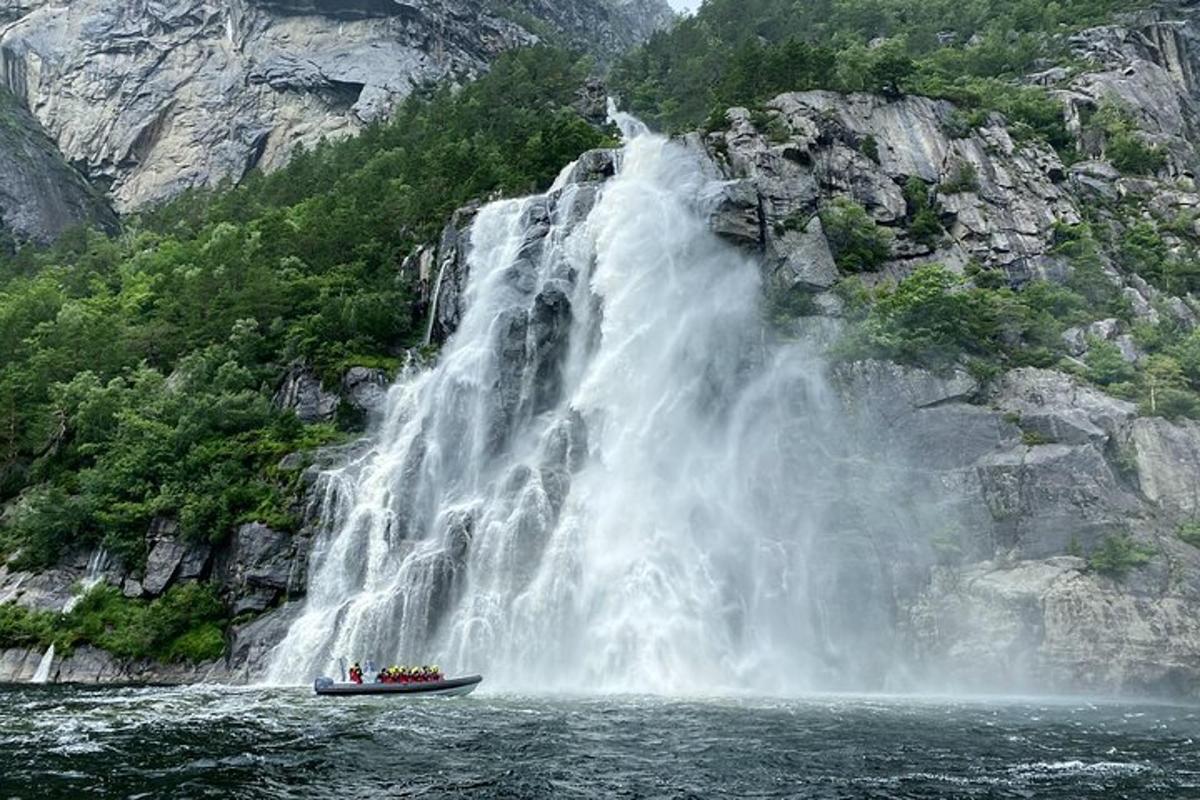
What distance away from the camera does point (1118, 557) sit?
2994 centimetres

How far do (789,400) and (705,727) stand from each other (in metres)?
19.7

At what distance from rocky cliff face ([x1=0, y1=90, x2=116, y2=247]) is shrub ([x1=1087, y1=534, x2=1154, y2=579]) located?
8319cm

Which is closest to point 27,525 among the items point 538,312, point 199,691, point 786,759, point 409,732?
point 199,691

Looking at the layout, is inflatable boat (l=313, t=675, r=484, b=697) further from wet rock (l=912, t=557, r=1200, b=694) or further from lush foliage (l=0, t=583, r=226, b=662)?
wet rock (l=912, t=557, r=1200, b=694)

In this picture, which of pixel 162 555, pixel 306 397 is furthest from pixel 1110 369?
pixel 162 555

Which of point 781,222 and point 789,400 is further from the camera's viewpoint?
point 781,222

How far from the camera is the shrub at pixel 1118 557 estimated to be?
98.1 feet

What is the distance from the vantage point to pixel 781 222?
152 feet

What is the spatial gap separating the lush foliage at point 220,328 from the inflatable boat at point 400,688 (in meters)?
11.7

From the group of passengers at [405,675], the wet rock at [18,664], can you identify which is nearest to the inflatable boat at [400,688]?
the group of passengers at [405,675]

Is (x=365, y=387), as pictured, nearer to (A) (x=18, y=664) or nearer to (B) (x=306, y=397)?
(B) (x=306, y=397)

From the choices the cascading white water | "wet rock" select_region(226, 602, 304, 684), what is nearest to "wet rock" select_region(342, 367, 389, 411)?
the cascading white water

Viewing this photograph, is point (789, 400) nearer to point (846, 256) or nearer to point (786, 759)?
point (846, 256)

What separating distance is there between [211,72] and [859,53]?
72.4 metres
